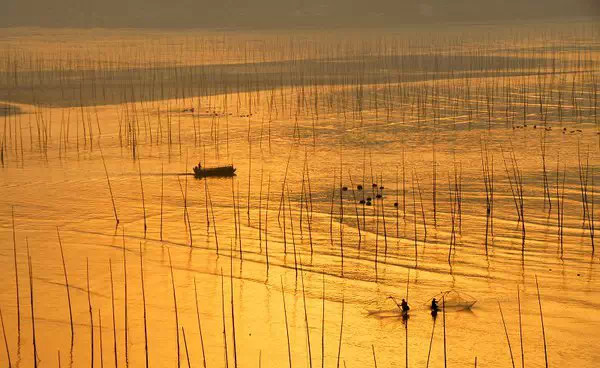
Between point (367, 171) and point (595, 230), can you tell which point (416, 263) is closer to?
point (595, 230)

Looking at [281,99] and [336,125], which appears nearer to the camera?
[336,125]

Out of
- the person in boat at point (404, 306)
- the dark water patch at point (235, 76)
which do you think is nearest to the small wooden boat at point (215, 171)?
the person in boat at point (404, 306)

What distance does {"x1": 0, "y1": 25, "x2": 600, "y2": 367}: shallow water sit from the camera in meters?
4.90

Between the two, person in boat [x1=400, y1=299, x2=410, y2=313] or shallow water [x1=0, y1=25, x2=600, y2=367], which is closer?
shallow water [x1=0, y1=25, x2=600, y2=367]

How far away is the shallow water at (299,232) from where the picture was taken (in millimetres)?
4898

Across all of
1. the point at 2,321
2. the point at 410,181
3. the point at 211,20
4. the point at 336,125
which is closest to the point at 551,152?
the point at 410,181

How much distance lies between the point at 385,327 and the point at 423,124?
262 inches

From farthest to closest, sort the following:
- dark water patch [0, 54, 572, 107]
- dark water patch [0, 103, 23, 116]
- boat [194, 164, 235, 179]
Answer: dark water patch [0, 54, 572, 107]
dark water patch [0, 103, 23, 116]
boat [194, 164, 235, 179]

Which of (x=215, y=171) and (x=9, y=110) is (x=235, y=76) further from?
(x=215, y=171)

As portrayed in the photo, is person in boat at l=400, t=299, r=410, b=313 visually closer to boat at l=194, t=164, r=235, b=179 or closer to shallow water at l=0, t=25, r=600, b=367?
shallow water at l=0, t=25, r=600, b=367

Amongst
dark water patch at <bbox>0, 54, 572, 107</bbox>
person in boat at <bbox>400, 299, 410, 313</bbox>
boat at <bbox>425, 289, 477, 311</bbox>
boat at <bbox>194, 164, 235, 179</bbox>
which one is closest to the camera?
person in boat at <bbox>400, 299, 410, 313</bbox>

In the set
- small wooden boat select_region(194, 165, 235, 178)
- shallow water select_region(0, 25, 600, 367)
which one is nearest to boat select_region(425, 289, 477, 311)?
shallow water select_region(0, 25, 600, 367)

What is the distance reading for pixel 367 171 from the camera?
346 inches

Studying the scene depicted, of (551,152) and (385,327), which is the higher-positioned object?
(551,152)
